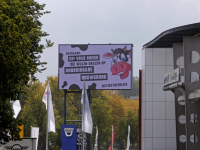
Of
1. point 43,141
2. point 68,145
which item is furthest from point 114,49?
point 43,141

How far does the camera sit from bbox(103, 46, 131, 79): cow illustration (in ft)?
157

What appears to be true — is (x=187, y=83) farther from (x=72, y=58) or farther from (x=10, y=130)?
(x=72, y=58)

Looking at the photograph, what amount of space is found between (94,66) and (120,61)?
8.20 feet

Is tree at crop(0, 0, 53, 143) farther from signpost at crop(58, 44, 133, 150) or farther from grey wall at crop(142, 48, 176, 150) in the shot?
signpost at crop(58, 44, 133, 150)

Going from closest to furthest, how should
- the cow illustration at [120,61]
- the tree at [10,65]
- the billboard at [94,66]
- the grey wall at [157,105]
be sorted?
1. the tree at [10,65]
2. the grey wall at [157,105]
3. the billboard at [94,66]
4. the cow illustration at [120,61]

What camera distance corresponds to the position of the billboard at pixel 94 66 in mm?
47500

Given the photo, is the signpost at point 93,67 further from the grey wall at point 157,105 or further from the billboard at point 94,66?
the grey wall at point 157,105

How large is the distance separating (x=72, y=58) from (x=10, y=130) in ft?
92.7

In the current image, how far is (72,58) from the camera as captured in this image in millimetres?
47656

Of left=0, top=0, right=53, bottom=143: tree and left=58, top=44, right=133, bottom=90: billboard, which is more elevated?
left=58, top=44, right=133, bottom=90: billboard

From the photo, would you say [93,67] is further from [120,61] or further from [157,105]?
[157,105]

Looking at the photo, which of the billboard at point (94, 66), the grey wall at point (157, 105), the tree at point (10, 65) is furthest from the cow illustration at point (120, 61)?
the tree at point (10, 65)

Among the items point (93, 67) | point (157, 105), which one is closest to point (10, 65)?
point (157, 105)

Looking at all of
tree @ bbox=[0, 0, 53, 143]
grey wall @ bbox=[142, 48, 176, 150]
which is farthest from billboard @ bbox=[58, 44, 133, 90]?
tree @ bbox=[0, 0, 53, 143]
